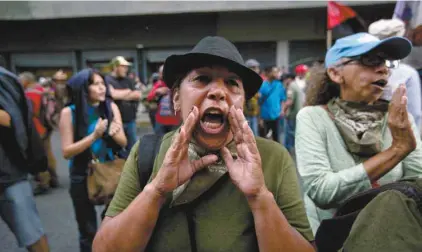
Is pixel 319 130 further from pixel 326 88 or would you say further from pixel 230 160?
pixel 230 160

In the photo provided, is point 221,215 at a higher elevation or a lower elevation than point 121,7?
lower

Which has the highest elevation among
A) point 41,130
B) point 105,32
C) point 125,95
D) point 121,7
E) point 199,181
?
point 121,7

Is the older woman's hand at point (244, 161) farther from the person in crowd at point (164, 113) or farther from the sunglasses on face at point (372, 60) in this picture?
the person in crowd at point (164, 113)

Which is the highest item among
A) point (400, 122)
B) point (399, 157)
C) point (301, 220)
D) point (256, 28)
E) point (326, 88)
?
point (256, 28)

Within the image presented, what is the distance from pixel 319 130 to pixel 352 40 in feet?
1.55

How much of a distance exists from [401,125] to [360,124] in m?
0.22

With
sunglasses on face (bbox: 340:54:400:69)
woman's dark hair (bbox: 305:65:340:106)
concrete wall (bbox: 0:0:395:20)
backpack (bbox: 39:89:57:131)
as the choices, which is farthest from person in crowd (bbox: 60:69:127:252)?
concrete wall (bbox: 0:0:395:20)

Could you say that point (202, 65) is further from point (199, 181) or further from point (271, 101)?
point (271, 101)

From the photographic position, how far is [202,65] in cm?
137

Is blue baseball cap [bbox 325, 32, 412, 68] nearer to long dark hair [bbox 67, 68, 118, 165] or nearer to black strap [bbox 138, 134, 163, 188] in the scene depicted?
black strap [bbox 138, 134, 163, 188]

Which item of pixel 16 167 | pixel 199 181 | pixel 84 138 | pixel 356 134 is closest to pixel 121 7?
pixel 84 138

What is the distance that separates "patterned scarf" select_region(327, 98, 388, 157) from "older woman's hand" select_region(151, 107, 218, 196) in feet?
2.67

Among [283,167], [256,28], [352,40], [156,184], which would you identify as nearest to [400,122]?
[352,40]

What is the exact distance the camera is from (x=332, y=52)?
6.61 feet
